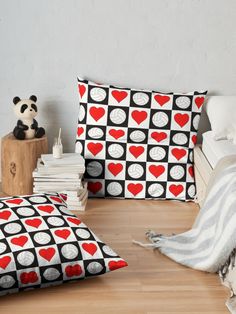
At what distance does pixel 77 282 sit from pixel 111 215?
774 millimetres

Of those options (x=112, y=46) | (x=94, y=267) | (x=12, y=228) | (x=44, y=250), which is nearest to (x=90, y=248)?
(x=94, y=267)

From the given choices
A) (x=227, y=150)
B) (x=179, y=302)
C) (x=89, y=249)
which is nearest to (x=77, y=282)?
(x=89, y=249)

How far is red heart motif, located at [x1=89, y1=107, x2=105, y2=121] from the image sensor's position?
137 inches

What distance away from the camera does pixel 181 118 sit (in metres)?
3.50

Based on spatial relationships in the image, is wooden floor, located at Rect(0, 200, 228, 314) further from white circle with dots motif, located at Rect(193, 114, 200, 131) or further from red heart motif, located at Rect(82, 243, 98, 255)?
white circle with dots motif, located at Rect(193, 114, 200, 131)

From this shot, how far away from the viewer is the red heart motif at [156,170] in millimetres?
3492

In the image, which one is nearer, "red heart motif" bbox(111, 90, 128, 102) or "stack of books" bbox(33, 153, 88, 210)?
"stack of books" bbox(33, 153, 88, 210)

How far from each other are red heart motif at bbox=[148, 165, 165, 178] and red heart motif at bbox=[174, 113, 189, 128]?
0.87 feet

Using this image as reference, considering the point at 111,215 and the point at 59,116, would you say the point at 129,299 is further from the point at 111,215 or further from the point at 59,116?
the point at 59,116

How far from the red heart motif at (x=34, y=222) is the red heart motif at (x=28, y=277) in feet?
0.71

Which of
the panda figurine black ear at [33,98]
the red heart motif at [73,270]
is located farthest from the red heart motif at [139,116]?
the red heart motif at [73,270]

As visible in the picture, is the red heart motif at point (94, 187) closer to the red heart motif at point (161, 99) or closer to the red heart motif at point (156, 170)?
the red heart motif at point (156, 170)

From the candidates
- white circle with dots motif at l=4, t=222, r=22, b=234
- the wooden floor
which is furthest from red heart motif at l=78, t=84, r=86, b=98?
white circle with dots motif at l=4, t=222, r=22, b=234

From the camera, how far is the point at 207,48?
3602mm
